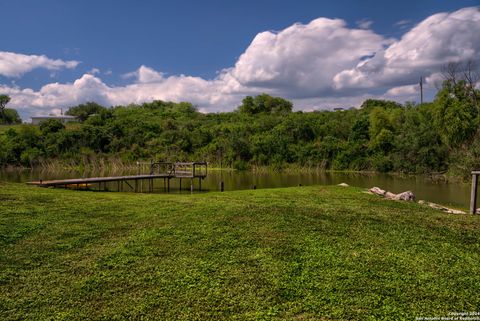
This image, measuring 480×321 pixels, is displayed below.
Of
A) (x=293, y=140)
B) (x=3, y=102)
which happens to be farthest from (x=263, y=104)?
(x=3, y=102)

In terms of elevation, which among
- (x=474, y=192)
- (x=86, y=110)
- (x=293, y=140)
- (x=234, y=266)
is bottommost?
(x=234, y=266)

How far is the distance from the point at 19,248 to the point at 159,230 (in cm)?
294

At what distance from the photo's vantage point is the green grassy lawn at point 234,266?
5.25m

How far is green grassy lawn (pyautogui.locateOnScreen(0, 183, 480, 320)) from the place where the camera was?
5250 millimetres

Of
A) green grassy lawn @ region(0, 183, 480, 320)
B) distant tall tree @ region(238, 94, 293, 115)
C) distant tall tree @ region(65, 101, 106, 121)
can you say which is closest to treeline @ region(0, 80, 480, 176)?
distant tall tree @ region(238, 94, 293, 115)

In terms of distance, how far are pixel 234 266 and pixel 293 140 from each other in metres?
52.9

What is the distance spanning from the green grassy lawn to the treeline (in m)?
32.7

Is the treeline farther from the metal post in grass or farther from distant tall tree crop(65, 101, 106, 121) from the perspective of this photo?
the metal post in grass

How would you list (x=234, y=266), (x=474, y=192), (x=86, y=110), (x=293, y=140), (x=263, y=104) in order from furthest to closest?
(x=86, y=110) < (x=263, y=104) < (x=293, y=140) < (x=474, y=192) < (x=234, y=266)

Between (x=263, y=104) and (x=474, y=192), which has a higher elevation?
(x=263, y=104)

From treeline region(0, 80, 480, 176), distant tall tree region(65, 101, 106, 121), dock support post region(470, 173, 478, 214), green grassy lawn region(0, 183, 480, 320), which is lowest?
green grassy lawn region(0, 183, 480, 320)

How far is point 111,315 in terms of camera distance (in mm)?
5031

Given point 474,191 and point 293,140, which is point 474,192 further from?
point 293,140

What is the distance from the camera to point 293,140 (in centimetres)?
5875
